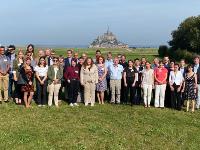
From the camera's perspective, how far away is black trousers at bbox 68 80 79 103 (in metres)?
16.8

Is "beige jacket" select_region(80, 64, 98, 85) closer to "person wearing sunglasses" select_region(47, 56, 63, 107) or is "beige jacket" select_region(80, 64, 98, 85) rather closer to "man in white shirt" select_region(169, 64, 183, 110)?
"person wearing sunglasses" select_region(47, 56, 63, 107)

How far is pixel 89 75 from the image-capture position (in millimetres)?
16625

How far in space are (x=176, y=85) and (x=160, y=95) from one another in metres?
0.78

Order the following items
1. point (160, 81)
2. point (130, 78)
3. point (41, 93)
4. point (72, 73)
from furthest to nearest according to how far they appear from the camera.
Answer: point (130, 78), point (72, 73), point (160, 81), point (41, 93)

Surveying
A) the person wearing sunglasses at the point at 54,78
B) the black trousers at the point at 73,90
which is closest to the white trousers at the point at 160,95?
the black trousers at the point at 73,90

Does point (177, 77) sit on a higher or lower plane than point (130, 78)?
higher

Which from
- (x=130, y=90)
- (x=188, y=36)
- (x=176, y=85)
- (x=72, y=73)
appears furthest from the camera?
(x=188, y=36)

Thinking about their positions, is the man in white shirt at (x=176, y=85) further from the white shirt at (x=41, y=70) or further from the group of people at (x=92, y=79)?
the white shirt at (x=41, y=70)

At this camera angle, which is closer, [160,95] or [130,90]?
[160,95]

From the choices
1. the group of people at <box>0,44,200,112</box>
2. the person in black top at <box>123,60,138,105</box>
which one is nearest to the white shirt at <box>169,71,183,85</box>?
the group of people at <box>0,44,200,112</box>

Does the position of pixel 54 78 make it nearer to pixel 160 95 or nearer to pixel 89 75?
pixel 89 75

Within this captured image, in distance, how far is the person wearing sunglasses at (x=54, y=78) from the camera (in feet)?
53.1

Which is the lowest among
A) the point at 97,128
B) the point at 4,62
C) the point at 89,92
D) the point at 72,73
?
the point at 97,128

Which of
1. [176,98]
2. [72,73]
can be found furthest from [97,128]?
[176,98]
